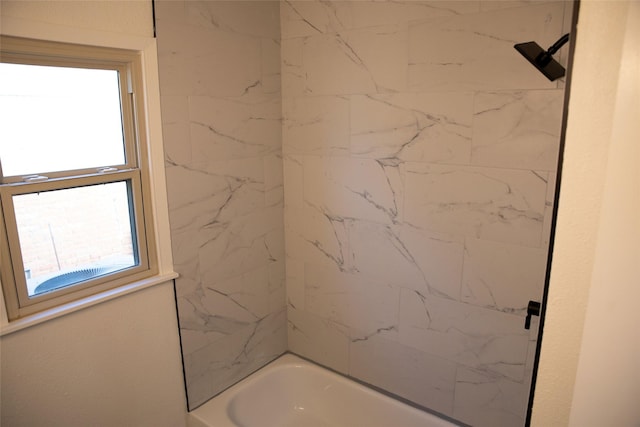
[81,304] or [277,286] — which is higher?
[81,304]

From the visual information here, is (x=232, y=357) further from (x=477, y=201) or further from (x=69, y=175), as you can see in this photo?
(x=477, y=201)

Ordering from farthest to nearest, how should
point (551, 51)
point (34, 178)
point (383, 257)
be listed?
point (383, 257) < point (34, 178) < point (551, 51)

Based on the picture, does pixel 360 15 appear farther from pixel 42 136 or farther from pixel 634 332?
pixel 634 332

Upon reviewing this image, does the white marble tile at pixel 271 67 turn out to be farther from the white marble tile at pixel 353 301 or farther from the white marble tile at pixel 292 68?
the white marble tile at pixel 353 301

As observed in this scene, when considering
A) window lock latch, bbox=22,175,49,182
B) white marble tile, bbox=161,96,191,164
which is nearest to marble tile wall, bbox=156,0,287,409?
white marble tile, bbox=161,96,191,164

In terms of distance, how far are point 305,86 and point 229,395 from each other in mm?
1817

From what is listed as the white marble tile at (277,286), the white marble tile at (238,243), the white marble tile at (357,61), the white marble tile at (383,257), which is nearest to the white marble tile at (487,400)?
the white marble tile at (383,257)

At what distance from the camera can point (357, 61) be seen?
2.23 meters

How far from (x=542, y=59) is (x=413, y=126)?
25.1 inches

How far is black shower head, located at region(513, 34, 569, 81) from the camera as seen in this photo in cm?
158

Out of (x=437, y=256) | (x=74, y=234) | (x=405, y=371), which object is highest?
(x=74, y=234)

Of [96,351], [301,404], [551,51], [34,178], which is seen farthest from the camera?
Result: [301,404]

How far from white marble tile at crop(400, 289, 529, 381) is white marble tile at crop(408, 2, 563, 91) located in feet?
3.42

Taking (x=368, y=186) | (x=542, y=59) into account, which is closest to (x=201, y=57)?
(x=368, y=186)
